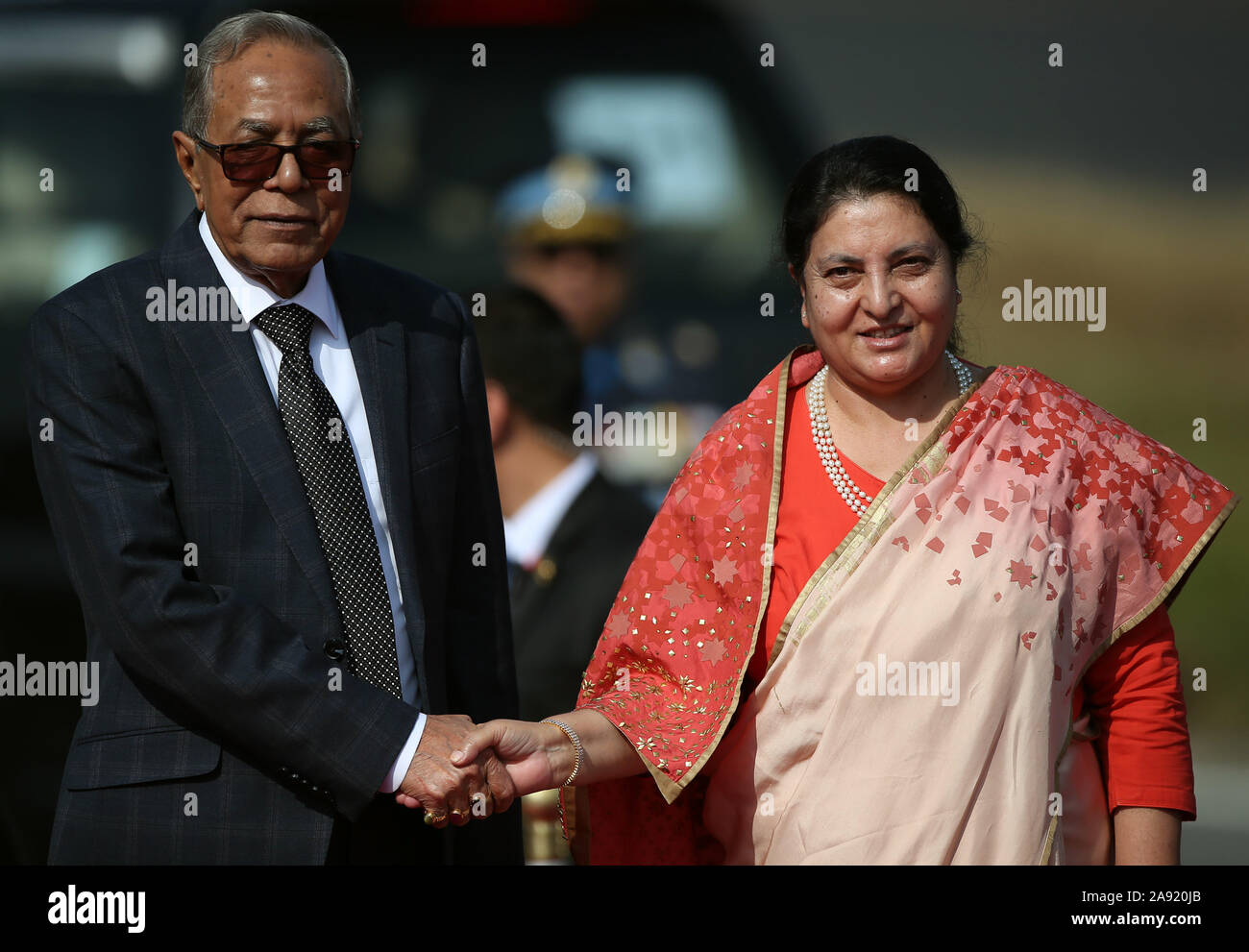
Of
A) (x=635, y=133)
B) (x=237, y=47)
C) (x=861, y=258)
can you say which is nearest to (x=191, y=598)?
(x=237, y=47)

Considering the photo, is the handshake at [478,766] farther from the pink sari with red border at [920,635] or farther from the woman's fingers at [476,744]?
the pink sari with red border at [920,635]

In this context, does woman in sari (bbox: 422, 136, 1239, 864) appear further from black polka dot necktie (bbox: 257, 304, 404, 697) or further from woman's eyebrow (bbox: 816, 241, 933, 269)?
black polka dot necktie (bbox: 257, 304, 404, 697)

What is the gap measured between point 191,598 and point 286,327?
1.84 ft

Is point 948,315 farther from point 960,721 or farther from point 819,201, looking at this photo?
point 960,721

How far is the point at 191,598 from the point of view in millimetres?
2680

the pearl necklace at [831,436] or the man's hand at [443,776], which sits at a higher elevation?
the pearl necklace at [831,436]

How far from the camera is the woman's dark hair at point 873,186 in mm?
2918

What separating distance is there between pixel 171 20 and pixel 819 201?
363 cm

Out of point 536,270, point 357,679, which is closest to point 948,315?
point 357,679

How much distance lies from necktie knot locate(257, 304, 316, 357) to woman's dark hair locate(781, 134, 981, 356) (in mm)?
991

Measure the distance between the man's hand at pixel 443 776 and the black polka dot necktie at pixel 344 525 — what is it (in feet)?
0.35

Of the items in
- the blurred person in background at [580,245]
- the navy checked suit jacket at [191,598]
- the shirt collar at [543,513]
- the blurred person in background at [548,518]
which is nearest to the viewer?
the navy checked suit jacket at [191,598]

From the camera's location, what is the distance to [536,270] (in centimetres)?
548

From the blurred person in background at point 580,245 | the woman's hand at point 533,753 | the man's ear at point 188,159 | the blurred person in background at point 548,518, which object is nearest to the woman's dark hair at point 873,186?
the woman's hand at point 533,753
